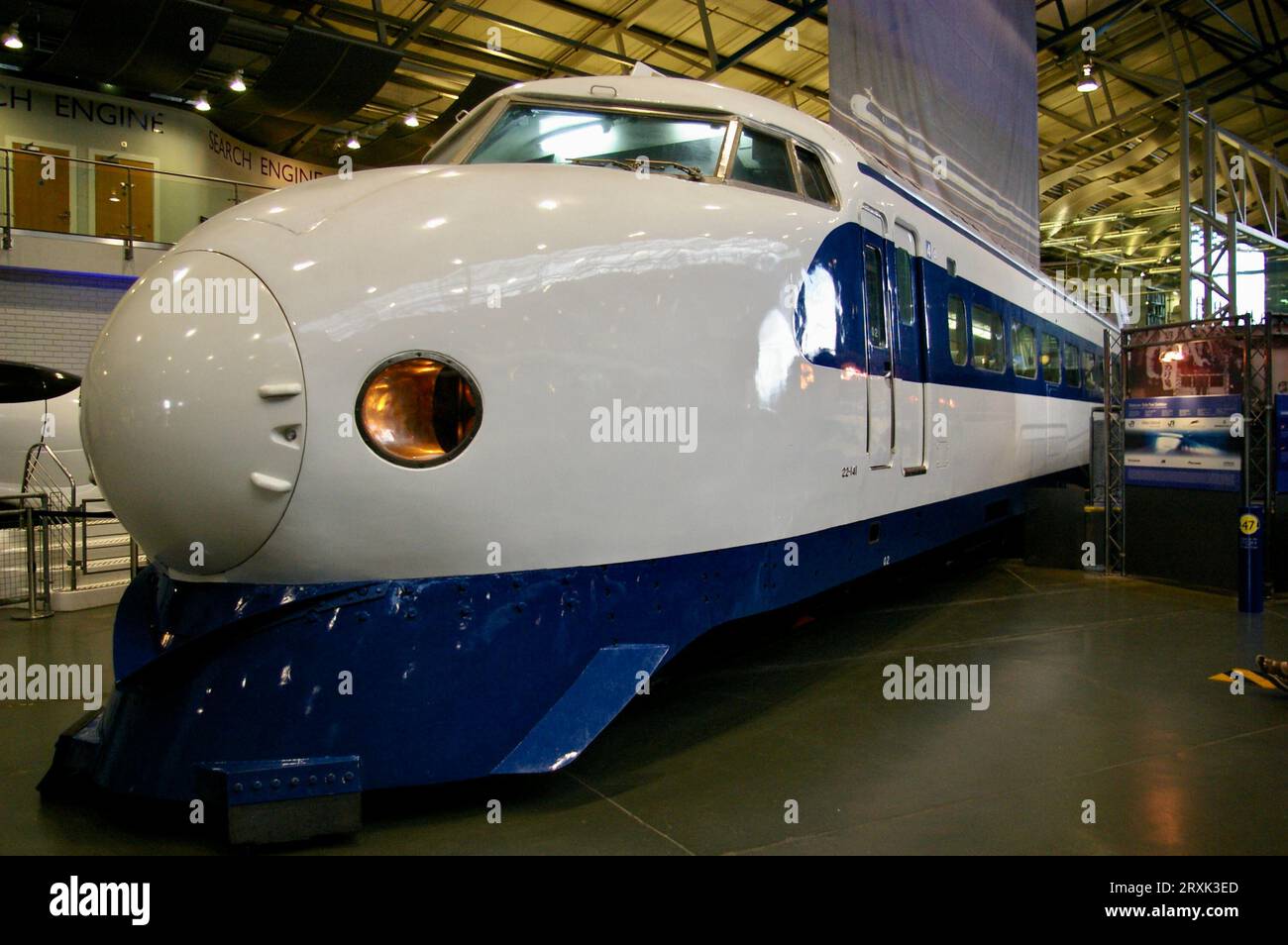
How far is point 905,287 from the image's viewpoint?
5.96m

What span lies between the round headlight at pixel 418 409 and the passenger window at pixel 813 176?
7.74 feet

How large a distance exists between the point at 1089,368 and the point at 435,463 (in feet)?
39.3

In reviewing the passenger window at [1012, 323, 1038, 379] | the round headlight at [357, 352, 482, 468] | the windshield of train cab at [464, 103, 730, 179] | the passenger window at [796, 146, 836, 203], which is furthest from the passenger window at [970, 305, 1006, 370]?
the round headlight at [357, 352, 482, 468]

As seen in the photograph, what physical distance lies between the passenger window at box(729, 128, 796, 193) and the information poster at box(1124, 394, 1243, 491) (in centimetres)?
519

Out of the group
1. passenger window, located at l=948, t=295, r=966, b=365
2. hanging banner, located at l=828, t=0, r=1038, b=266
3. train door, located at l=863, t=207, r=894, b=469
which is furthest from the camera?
hanging banner, located at l=828, t=0, r=1038, b=266

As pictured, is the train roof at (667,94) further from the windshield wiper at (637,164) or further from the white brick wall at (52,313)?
the white brick wall at (52,313)

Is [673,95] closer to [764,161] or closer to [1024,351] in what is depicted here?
[764,161]

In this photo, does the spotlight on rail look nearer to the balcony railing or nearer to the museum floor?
the museum floor

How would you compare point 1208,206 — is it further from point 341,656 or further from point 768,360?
point 341,656

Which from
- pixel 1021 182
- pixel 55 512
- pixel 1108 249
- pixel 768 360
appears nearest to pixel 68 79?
pixel 55 512

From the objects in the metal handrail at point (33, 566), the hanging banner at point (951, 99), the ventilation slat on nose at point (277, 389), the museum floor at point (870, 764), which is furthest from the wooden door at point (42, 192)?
the ventilation slat on nose at point (277, 389)

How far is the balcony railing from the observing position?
1304 cm

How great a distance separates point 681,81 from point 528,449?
7.80 feet

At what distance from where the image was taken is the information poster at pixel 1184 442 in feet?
25.5
